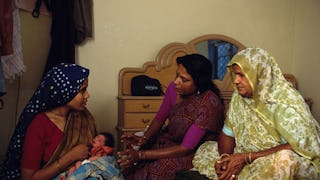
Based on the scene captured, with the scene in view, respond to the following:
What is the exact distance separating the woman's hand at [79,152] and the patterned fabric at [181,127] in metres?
0.31

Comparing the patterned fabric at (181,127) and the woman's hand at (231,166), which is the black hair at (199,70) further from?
the woman's hand at (231,166)

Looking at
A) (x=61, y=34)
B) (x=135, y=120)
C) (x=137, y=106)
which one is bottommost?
(x=135, y=120)

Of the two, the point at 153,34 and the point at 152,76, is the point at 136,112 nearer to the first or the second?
the point at 152,76

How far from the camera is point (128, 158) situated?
177 cm

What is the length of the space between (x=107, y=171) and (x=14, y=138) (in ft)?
1.54

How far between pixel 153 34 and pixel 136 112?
740mm

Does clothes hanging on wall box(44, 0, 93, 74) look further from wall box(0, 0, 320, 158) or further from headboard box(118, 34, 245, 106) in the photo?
headboard box(118, 34, 245, 106)

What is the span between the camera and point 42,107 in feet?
5.47

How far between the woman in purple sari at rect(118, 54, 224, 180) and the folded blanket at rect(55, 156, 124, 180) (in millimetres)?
62

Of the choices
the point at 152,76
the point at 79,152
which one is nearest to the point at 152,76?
the point at 152,76

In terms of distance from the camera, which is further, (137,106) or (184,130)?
(137,106)

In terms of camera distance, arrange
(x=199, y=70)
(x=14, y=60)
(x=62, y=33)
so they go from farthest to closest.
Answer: (x=62, y=33) → (x=14, y=60) → (x=199, y=70)

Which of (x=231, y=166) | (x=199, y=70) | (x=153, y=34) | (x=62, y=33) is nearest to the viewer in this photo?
(x=231, y=166)

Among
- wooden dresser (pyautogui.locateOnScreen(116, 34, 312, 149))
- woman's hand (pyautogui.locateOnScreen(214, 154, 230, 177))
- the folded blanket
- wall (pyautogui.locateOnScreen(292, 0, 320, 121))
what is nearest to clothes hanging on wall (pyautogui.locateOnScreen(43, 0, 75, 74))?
wooden dresser (pyautogui.locateOnScreen(116, 34, 312, 149))
